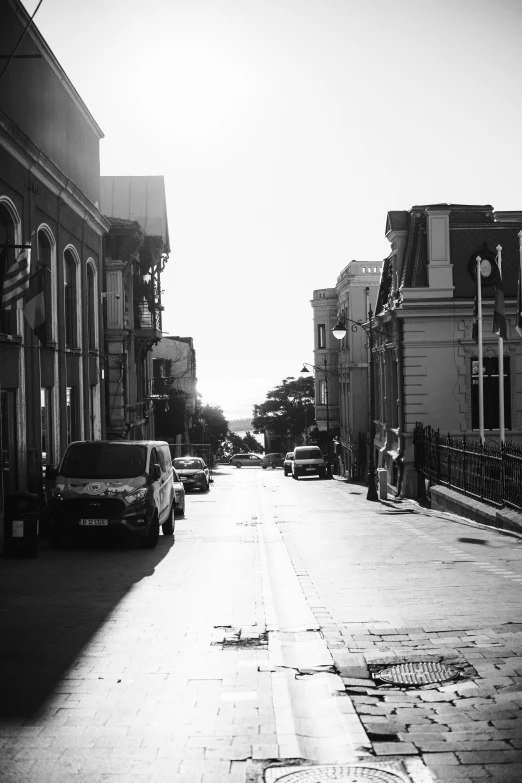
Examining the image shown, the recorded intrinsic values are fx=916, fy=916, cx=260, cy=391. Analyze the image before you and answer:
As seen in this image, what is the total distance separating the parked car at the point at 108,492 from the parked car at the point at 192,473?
22.2m

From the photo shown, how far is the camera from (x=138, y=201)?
54438 millimetres

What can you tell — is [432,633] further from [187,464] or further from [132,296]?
[132,296]

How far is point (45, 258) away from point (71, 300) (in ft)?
11.0

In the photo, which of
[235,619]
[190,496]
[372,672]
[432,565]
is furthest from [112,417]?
[372,672]

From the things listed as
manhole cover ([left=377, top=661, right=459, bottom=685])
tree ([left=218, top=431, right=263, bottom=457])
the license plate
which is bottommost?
tree ([left=218, top=431, right=263, bottom=457])

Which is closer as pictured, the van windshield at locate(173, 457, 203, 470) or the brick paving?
the brick paving

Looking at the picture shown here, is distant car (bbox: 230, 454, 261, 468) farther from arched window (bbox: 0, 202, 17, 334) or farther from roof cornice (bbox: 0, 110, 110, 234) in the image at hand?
arched window (bbox: 0, 202, 17, 334)

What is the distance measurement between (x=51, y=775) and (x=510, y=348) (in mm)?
31588

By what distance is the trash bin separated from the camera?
14328mm

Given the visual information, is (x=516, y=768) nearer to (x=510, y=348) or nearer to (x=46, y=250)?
(x=46, y=250)

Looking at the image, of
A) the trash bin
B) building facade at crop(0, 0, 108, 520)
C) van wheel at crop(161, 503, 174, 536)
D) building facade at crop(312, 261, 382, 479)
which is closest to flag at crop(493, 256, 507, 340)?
van wheel at crop(161, 503, 174, 536)

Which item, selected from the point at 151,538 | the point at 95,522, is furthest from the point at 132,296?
the point at 95,522

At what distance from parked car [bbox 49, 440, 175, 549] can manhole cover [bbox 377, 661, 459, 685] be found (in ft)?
28.6

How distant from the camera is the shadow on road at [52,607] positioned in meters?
6.99
